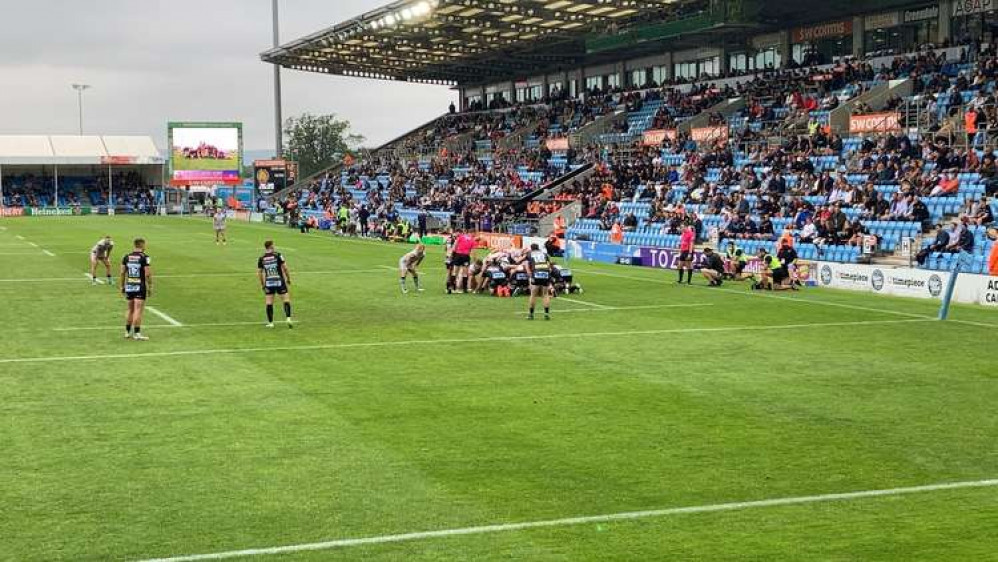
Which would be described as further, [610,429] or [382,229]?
[382,229]

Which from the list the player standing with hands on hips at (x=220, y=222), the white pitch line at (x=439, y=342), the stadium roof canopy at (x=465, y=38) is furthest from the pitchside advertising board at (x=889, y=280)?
the stadium roof canopy at (x=465, y=38)

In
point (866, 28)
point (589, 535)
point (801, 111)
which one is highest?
point (866, 28)

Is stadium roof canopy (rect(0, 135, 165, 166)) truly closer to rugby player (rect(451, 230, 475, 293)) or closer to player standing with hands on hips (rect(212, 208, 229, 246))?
player standing with hands on hips (rect(212, 208, 229, 246))

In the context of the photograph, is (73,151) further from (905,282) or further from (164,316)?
(905,282)

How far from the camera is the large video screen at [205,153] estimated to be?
90.5 meters

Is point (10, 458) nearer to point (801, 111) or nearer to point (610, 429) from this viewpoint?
point (610, 429)

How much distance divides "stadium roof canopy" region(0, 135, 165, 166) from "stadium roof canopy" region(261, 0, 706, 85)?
2534 centimetres

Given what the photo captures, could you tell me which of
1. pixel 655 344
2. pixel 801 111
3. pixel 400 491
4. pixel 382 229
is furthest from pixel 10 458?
pixel 382 229

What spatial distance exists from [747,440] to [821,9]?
150 ft

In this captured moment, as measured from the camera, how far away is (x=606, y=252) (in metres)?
43.5

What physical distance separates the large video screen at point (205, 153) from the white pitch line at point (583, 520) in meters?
86.0

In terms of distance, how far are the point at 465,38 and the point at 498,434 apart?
59.4 meters

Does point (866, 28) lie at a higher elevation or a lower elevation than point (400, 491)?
higher

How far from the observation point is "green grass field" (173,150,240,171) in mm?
90562
